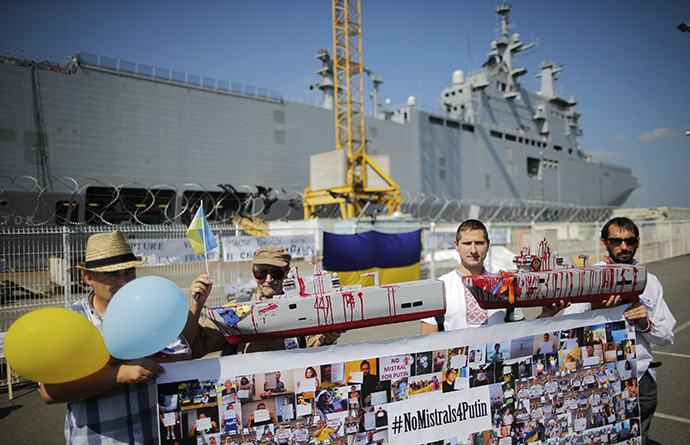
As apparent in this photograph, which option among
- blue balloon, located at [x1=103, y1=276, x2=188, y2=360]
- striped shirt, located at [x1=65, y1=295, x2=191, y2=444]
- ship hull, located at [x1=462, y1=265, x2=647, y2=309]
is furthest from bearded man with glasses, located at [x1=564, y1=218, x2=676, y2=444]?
striped shirt, located at [x1=65, y1=295, x2=191, y2=444]

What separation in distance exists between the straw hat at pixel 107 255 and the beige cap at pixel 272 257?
717mm

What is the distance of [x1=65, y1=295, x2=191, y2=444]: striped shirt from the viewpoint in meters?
1.67

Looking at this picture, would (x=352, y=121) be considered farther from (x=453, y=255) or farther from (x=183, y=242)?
(x=183, y=242)

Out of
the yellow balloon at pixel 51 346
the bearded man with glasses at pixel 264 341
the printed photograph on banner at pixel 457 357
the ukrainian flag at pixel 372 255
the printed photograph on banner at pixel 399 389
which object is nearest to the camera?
the yellow balloon at pixel 51 346

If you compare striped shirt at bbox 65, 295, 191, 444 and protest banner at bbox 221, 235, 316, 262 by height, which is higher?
protest banner at bbox 221, 235, 316, 262

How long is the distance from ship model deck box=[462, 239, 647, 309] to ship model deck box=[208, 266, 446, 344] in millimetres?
292

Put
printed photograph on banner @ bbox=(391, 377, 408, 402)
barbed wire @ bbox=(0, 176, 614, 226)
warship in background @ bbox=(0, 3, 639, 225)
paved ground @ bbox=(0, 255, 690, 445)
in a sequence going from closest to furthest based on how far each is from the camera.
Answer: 1. printed photograph on banner @ bbox=(391, 377, 408, 402)
2. paved ground @ bbox=(0, 255, 690, 445)
3. barbed wire @ bbox=(0, 176, 614, 226)
4. warship in background @ bbox=(0, 3, 639, 225)

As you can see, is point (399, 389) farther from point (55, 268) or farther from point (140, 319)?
point (55, 268)

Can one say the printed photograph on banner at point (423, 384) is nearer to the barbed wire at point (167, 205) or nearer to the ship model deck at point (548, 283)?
the ship model deck at point (548, 283)

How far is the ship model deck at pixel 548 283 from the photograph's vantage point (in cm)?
185

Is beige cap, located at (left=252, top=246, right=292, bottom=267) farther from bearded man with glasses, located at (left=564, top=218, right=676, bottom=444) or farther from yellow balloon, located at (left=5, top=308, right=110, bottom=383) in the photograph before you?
bearded man with glasses, located at (left=564, top=218, right=676, bottom=444)

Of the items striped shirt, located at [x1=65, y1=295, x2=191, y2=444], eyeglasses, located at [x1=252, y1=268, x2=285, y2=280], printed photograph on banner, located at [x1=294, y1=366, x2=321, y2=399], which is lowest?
striped shirt, located at [x1=65, y1=295, x2=191, y2=444]

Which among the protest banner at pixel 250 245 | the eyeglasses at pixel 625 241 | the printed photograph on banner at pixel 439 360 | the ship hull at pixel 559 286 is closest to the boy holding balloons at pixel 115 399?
the printed photograph on banner at pixel 439 360

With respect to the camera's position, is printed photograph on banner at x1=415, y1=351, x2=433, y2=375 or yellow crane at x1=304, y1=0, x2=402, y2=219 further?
yellow crane at x1=304, y1=0, x2=402, y2=219
